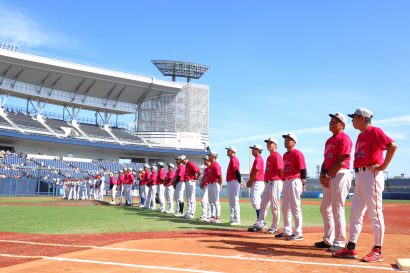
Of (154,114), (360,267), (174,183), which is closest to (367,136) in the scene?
(360,267)

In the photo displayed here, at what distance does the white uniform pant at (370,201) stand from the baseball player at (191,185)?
28.4ft

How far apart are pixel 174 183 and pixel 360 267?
430 inches

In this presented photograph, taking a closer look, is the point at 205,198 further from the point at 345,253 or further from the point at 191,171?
the point at 345,253

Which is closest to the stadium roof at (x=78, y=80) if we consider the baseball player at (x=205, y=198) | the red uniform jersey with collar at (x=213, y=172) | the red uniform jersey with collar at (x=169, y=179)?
the red uniform jersey with collar at (x=169, y=179)

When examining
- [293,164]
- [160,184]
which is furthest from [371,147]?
[160,184]

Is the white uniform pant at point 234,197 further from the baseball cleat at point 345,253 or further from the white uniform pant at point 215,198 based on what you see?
the baseball cleat at point 345,253

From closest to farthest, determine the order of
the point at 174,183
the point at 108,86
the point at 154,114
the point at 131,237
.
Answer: the point at 131,237 < the point at 174,183 < the point at 108,86 < the point at 154,114

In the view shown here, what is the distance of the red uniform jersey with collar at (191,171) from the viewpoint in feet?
48.3

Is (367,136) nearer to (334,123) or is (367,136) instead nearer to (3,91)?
(334,123)

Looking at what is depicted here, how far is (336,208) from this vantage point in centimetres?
683

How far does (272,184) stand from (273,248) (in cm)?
291

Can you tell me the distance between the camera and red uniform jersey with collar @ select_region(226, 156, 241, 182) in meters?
11.7

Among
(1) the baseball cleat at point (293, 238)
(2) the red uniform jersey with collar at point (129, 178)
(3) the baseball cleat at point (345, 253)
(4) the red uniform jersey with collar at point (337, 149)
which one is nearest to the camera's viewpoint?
(3) the baseball cleat at point (345, 253)

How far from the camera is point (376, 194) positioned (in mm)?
5926
